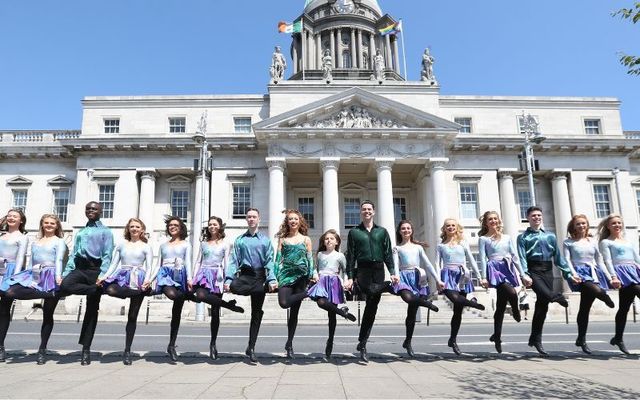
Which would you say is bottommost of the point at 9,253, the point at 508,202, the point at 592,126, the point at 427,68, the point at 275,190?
the point at 9,253

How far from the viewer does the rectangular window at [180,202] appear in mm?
34031

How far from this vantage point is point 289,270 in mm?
7484

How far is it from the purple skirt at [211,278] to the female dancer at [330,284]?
1475mm

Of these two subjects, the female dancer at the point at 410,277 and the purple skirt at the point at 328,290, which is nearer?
the purple skirt at the point at 328,290

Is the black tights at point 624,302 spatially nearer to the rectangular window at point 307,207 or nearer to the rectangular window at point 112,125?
the rectangular window at point 307,207

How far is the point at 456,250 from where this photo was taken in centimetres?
823

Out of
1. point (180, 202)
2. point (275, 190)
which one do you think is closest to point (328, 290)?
point (275, 190)

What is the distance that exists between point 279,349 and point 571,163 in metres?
31.5

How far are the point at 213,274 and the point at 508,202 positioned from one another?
30.0m

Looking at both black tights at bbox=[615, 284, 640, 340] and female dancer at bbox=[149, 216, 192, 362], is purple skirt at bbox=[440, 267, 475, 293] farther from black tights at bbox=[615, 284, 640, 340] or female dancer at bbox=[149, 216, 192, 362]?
female dancer at bbox=[149, 216, 192, 362]

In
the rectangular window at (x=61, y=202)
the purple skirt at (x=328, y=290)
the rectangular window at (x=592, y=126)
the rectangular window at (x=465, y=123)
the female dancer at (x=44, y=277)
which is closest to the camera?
the female dancer at (x=44, y=277)

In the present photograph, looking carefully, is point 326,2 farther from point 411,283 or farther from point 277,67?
point 411,283

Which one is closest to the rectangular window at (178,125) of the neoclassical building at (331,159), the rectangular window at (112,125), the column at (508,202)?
the neoclassical building at (331,159)

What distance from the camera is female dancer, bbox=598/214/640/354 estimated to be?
7934 millimetres
